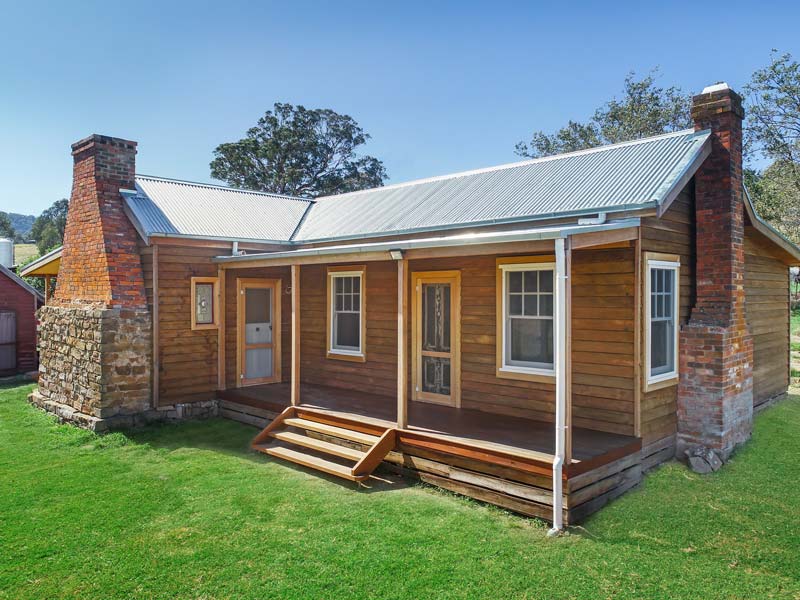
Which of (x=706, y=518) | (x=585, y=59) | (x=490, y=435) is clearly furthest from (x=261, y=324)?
(x=585, y=59)

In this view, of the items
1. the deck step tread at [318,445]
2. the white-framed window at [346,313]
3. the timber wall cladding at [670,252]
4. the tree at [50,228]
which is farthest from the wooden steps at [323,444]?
the tree at [50,228]

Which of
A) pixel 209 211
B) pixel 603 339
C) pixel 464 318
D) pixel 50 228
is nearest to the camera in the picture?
pixel 603 339

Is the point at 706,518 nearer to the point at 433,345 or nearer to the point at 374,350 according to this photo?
the point at 433,345

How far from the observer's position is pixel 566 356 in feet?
17.3

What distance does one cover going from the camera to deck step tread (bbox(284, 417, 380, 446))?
6.98m

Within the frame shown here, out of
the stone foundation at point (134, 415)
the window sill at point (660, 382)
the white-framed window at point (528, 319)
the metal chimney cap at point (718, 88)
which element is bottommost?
the stone foundation at point (134, 415)

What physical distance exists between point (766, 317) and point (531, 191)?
545cm

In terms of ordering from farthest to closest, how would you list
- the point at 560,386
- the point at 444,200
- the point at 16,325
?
the point at 16,325 → the point at 444,200 → the point at 560,386

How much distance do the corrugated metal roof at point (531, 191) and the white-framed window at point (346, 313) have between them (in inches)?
31.6

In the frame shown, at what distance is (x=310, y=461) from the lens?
273 inches

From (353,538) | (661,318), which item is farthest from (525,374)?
(353,538)

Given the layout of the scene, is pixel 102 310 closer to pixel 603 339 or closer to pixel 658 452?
pixel 603 339

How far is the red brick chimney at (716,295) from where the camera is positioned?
7.14 meters

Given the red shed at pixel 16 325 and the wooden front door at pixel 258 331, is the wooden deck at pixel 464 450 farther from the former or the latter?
the red shed at pixel 16 325
